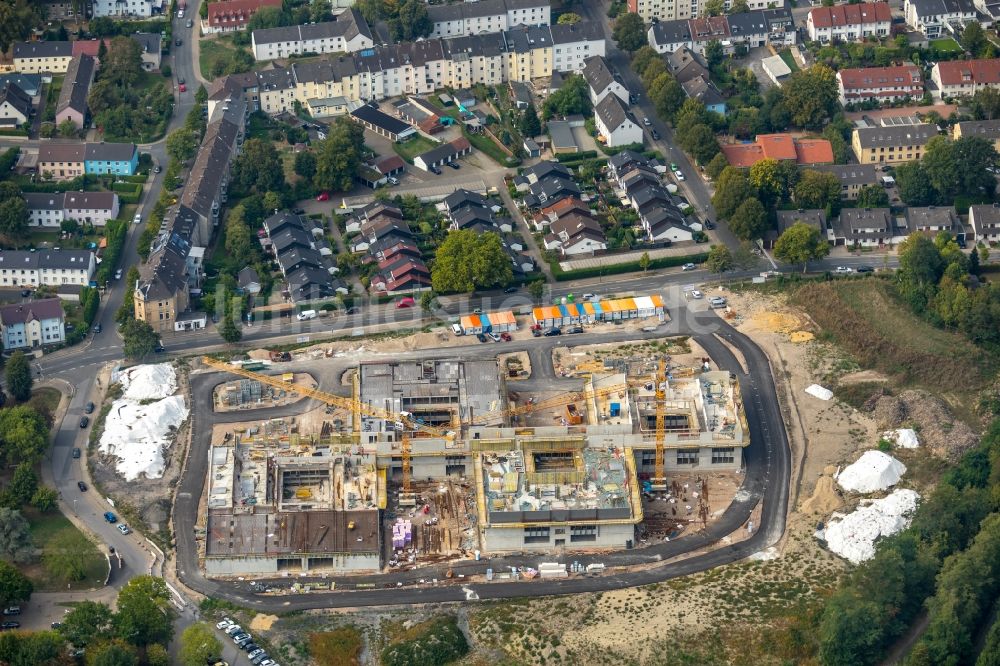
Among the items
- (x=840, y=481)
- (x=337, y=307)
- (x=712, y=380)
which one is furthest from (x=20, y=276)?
(x=840, y=481)

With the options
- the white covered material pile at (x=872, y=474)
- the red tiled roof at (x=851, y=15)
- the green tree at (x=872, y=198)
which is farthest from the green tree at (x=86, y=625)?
the red tiled roof at (x=851, y=15)

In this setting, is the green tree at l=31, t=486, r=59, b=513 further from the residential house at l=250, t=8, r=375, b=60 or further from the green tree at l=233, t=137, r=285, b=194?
the residential house at l=250, t=8, r=375, b=60

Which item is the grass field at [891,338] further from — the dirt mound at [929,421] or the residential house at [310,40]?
the residential house at [310,40]

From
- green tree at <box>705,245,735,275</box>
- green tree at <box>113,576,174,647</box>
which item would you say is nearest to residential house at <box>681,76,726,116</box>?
green tree at <box>705,245,735,275</box>

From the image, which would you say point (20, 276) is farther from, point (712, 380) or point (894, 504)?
point (894, 504)

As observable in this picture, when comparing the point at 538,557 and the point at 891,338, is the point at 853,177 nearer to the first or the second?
the point at 891,338

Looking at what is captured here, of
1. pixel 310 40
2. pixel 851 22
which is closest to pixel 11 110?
pixel 310 40
